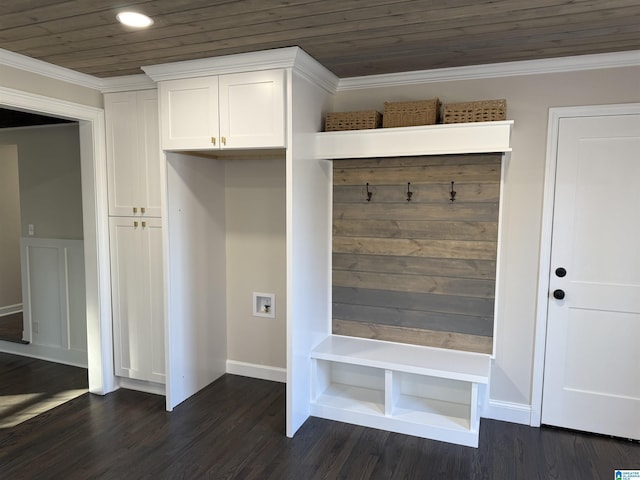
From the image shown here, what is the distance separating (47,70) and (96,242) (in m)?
1.21

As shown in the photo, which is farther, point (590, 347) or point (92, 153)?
point (92, 153)

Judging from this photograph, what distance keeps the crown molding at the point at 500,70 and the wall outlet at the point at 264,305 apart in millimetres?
1702

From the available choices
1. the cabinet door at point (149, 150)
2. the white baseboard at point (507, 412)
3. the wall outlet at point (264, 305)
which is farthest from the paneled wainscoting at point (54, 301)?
the white baseboard at point (507, 412)

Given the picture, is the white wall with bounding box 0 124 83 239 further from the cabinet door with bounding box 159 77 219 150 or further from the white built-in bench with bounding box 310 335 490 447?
the white built-in bench with bounding box 310 335 490 447

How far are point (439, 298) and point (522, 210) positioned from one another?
79 centimetres

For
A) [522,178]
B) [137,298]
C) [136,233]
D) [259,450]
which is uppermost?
[522,178]

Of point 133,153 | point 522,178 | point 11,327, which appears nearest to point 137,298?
point 133,153

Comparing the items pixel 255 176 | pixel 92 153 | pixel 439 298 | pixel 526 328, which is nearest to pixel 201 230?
pixel 255 176

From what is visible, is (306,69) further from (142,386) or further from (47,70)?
(142,386)

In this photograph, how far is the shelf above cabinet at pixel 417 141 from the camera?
2600 millimetres

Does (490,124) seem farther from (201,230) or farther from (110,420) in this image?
(110,420)

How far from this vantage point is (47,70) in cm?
291

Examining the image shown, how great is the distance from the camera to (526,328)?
2941 millimetres

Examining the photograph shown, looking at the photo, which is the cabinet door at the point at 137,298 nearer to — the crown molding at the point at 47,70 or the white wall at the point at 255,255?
the white wall at the point at 255,255
